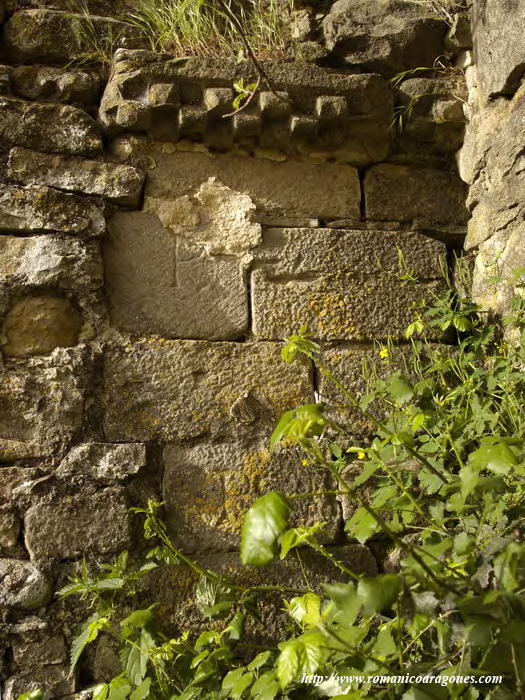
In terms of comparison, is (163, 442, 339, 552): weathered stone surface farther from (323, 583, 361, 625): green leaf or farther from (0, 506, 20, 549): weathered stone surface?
(323, 583, 361, 625): green leaf

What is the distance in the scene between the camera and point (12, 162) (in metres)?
2.24

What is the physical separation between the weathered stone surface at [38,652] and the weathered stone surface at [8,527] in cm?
29

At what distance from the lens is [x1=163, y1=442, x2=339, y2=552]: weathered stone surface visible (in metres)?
2.06

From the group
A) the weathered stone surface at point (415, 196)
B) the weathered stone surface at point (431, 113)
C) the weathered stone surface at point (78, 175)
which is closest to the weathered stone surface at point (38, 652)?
the weathered stone surface at point (78, 175)

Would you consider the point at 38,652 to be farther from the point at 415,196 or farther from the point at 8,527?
the point at 415,196

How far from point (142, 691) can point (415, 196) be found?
6.61 feet

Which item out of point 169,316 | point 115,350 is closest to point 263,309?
point 169,316

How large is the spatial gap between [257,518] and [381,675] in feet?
1.73

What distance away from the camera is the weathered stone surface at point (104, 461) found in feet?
6.64

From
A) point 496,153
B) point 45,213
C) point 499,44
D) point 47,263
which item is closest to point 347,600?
point 47,263

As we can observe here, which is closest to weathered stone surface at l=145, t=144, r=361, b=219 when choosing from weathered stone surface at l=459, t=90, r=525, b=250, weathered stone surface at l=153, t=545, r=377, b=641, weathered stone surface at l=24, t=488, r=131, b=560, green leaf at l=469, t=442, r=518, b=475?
weathered stone surface at l=459, t=90, r=525, b=250

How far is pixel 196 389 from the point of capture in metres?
2.19

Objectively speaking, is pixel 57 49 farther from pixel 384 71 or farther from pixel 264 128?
pixel 384 71

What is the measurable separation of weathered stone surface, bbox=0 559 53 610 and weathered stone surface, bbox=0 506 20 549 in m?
0.05
